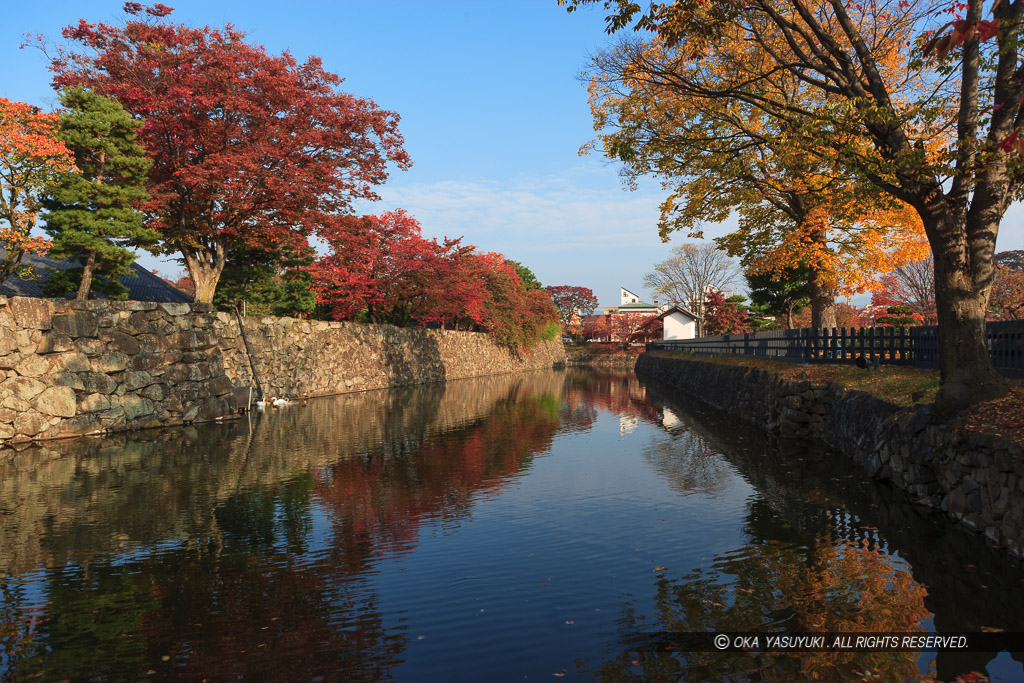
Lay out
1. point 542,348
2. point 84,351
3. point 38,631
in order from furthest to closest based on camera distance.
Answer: point 542,348
point 84,351
point 38,631

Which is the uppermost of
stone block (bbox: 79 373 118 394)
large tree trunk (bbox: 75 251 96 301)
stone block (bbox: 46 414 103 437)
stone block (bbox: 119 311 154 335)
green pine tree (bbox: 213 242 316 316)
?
green pine tree (bbox: 213 242 316 316)

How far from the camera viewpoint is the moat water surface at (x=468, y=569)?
4383 mm

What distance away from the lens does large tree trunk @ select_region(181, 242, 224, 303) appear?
2367cm

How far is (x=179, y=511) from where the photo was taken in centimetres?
843

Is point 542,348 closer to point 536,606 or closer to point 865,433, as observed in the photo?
point 865,433

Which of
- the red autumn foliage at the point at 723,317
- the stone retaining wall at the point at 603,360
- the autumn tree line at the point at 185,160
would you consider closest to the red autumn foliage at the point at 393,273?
the autumn tree line at the point at 185,160

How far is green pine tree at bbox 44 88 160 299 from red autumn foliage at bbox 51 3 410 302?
2.21 metres

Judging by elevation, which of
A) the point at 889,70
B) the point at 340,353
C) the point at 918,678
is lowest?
the point at 918,678

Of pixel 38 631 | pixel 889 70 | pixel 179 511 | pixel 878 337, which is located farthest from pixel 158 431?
pixel 889 70

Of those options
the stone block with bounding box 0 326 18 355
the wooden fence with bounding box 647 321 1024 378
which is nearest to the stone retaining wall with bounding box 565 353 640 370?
the wooden fence with bounding box 647 321 1024 378

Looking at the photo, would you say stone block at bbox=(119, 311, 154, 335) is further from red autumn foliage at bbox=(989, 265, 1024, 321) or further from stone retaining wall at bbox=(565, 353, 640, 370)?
stone retaining wall at bbox=(565, 353, 640, 370)

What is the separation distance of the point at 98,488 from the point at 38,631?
5.58m

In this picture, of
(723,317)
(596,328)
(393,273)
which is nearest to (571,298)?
(596,328)

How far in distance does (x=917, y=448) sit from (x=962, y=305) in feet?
6.90
